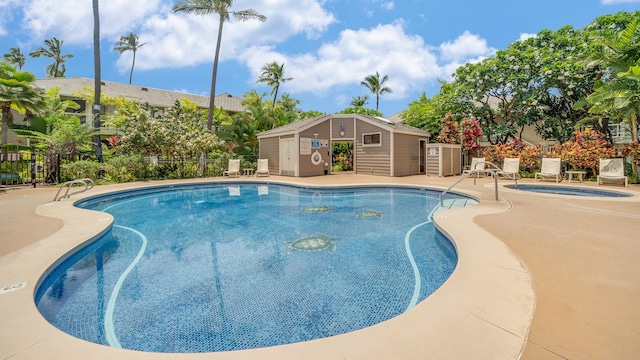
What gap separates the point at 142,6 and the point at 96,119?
243 inches

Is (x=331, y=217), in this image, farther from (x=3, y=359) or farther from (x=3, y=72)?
(x=3, y=72)

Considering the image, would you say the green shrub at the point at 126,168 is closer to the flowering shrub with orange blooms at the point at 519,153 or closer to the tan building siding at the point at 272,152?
the tan building siding at the point at 272,152

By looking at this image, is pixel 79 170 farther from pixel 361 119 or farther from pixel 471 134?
pixel 471 134

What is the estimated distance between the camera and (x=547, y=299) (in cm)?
262

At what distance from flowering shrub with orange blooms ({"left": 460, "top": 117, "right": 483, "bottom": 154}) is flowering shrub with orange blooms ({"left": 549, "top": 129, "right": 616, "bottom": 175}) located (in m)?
3.92

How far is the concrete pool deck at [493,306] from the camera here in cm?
195

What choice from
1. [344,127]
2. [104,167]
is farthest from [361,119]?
[104,167]

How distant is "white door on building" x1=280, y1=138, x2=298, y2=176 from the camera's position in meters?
16.3

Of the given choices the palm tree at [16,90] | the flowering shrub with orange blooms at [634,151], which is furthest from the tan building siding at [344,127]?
the palm tree at [16,90]

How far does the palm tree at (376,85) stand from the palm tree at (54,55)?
130ft

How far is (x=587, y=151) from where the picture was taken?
12.9 m

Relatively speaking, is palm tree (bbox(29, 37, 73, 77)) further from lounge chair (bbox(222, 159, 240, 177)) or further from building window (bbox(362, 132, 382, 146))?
building window (bbox(362, 132, 382, 146))

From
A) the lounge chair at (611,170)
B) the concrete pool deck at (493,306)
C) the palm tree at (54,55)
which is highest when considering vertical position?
the palm tree at (54,55)

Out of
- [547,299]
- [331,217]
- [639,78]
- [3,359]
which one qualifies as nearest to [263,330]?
[3,359]
